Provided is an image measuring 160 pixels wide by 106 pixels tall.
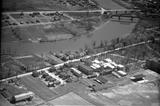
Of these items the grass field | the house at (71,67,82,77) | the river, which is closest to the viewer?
the grass field

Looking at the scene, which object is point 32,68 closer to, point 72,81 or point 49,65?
point 49,65

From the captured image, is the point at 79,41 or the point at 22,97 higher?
the point at 79,41

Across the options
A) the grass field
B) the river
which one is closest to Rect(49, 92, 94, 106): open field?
the grass field

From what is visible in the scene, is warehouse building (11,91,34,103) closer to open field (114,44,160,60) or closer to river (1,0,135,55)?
river (1,0,135,55)

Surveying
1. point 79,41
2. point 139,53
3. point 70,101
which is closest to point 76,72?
point 70,101

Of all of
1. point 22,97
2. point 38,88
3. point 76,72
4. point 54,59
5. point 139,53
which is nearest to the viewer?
point 22,97

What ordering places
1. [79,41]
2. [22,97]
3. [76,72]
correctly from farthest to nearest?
1. [79,41]
2. [76,72]
3. [22,97]

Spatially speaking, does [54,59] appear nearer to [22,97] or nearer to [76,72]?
[76,72]
